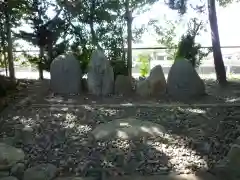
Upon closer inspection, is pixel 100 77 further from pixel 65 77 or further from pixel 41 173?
pixel 41 173

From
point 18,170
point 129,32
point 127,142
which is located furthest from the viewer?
point 129,32

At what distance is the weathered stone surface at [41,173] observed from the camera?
279cm

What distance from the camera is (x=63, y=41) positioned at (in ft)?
23.2

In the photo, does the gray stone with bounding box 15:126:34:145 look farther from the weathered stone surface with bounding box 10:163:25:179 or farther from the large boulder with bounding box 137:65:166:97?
the large boulder with bounding box 137:65:166:97

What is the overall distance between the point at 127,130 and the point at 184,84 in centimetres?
214

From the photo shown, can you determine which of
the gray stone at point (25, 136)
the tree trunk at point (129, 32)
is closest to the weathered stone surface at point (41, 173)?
the gray stone at point (25, 136)

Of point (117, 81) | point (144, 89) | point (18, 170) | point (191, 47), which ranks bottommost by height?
point (18, 170)

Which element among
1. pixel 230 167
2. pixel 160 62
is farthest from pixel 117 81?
pixel 230 167

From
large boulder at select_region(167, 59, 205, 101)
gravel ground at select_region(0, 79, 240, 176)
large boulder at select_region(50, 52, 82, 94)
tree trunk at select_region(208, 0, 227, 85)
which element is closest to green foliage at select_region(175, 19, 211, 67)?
tree trunk at select_region(208, 0, 227, 85)

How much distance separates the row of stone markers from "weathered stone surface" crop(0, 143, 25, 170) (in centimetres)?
243

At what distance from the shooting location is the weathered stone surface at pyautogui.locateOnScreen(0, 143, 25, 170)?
3016mm

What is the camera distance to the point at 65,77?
18.6ft

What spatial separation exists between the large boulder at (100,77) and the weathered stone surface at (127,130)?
5.76 ft

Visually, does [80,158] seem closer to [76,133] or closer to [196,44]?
[76,133]
